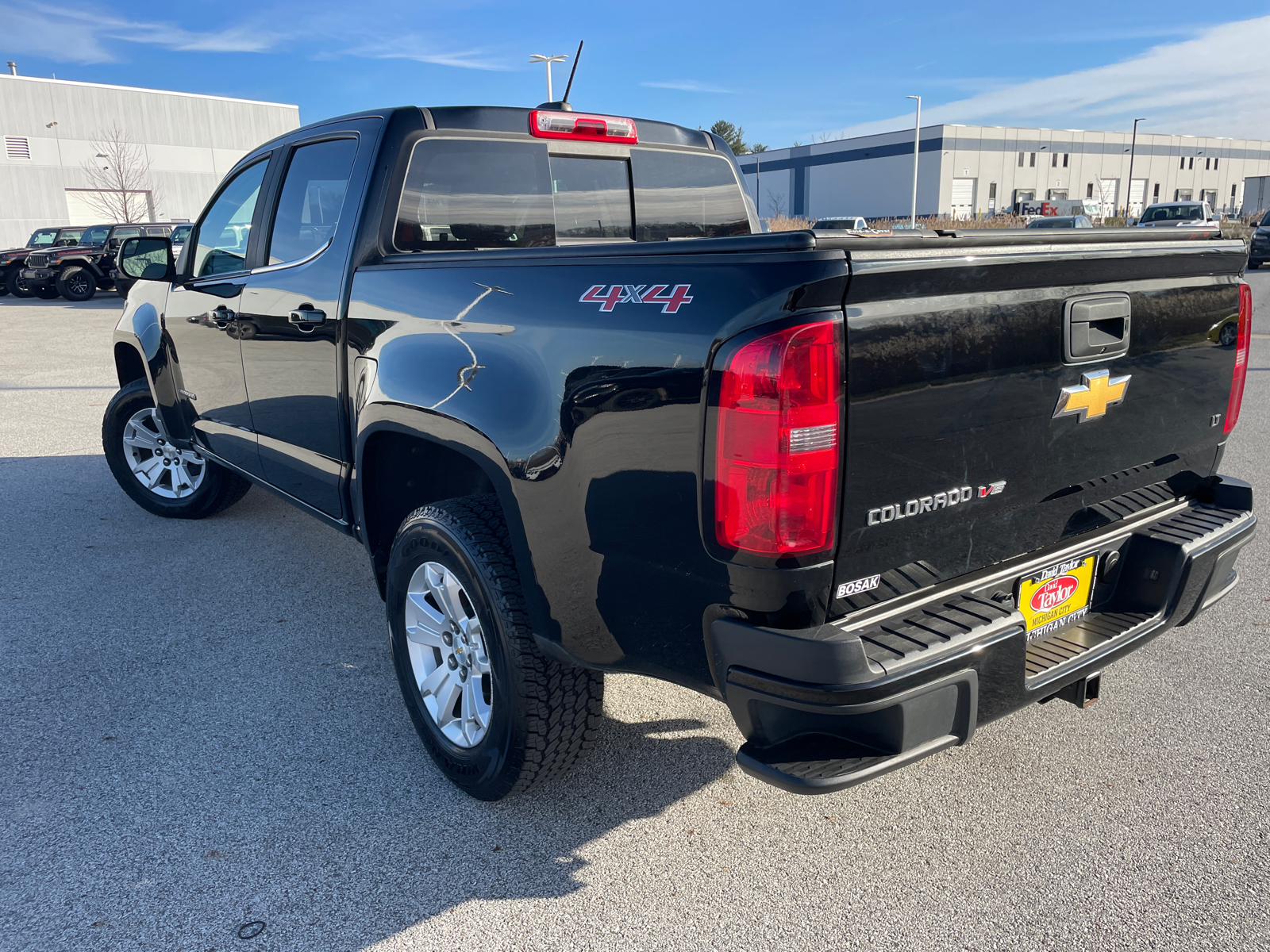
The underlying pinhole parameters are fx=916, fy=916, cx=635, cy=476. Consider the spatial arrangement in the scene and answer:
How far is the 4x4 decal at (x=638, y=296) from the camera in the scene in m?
1.96

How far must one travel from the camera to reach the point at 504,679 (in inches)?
98.9

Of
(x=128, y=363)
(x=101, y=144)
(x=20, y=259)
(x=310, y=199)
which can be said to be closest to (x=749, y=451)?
(x=310, y=199)

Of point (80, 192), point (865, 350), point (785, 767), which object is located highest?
point (80, 192)

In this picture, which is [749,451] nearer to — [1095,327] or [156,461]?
[1095,327]

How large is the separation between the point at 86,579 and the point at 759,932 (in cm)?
390

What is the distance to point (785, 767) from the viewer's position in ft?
6.38

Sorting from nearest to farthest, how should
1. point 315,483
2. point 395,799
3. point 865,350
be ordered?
point 865,350 < point 395,799 < point 315,483

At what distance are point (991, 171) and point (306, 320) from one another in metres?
73.5

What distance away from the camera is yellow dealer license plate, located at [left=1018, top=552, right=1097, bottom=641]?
235cm

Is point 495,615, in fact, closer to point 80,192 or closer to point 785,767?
point 785,767

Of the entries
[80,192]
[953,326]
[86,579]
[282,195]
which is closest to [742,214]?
[282,195]

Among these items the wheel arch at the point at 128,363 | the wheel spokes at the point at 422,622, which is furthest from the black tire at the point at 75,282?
the wheel spokes at the point at 422,622

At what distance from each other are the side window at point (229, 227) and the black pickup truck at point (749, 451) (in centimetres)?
59

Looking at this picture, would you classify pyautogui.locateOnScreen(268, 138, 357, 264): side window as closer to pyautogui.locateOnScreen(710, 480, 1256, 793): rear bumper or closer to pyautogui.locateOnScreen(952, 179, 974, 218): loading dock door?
pyautogui.locateOnScreen(710, 480, 1256, 793): rear bumper
